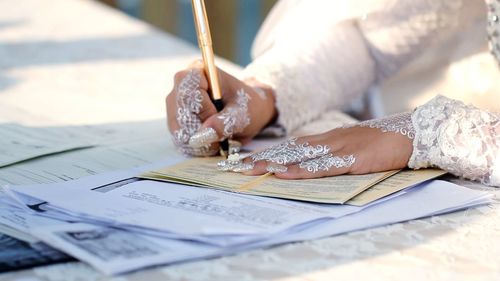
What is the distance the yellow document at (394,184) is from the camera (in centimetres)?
75

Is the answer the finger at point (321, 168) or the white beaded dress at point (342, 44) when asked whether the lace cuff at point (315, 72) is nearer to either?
the white beaded dress at point (342, 44)

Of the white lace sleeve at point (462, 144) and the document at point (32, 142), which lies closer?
the white lace sleeve at point (462, 144)

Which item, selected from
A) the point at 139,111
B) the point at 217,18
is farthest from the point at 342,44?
the point at 217,18

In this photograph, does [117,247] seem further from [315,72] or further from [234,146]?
[315,72]

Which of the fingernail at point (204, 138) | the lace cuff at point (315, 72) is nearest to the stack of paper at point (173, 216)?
the fingernail at point (204, 138)

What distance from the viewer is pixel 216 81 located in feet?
3.15

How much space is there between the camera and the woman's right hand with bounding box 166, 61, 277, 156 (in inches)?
37.1

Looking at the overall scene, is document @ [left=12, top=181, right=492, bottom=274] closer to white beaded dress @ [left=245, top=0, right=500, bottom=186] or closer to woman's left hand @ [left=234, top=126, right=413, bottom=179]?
woman's left hand @ [left=234, top=126, right=413, bottom=179]

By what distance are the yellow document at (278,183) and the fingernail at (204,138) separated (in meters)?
0.06

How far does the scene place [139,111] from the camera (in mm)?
1289

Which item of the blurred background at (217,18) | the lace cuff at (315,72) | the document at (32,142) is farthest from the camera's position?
the blurred background at (217,18)

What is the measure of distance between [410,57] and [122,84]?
1.65ft

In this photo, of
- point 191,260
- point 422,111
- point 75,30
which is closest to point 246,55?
point 75,30

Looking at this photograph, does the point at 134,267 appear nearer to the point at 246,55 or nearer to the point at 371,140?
the point at 371,140
